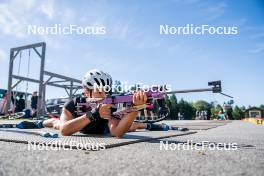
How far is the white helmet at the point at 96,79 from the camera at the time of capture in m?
3.84

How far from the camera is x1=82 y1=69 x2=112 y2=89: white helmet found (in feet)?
12.6

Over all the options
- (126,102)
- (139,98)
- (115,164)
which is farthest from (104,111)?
(115,164)

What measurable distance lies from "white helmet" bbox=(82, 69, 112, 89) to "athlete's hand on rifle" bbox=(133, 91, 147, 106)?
0.72m

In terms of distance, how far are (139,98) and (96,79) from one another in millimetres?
868

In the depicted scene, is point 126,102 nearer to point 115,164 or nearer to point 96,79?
point 96,79

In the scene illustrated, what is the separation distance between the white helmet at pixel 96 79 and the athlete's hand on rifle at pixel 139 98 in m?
0.72

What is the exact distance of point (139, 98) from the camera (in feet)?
11.1

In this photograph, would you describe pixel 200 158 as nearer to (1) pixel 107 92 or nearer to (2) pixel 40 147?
(2) pixel 40 147

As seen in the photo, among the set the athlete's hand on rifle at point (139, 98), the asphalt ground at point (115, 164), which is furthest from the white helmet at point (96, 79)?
the asphalt ground at point (115, 164)

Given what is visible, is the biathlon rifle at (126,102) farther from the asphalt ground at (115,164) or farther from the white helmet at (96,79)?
the asphalt ground at (115,164)

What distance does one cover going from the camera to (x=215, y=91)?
4.21 m

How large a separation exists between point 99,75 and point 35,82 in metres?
12.4

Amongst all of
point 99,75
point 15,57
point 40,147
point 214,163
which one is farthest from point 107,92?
point 15,57

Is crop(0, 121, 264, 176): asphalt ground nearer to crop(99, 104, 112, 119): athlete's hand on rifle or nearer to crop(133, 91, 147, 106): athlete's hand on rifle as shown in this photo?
crop(99, 104, 112, 119): athlete's hand on rifle
